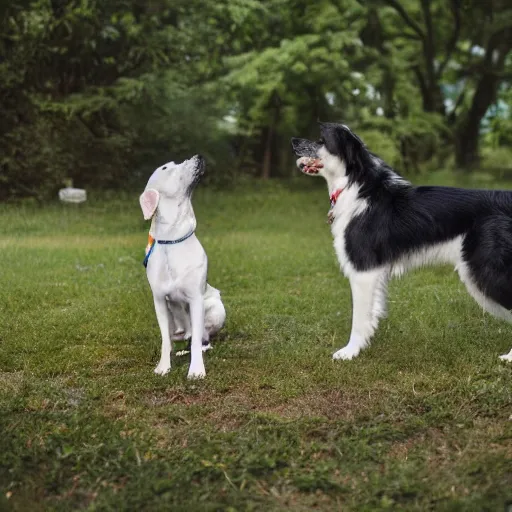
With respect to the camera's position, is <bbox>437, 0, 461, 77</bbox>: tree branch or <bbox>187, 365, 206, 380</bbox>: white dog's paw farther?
<bbox>437, 0, 461, 77</bbox>: tree branch

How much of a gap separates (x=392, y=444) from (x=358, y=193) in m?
2.00

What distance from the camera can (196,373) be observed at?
196 inches

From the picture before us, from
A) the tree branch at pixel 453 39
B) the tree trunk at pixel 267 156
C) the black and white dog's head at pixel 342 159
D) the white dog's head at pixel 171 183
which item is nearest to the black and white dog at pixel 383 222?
the black and white dog's head at pixel 342 159

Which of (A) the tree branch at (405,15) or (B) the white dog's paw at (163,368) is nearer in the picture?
(B) the white dog's paw at (163,368)

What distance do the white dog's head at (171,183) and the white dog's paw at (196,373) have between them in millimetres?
1037

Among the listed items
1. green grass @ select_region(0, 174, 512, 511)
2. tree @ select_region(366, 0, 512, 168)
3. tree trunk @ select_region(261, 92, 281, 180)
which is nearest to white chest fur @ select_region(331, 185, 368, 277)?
green grass @ select_region(0, 174, 512, 511)

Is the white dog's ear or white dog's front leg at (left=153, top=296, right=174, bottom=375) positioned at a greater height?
the white dog's ear

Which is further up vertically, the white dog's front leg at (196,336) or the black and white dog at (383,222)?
the black and white dog at (383,222)

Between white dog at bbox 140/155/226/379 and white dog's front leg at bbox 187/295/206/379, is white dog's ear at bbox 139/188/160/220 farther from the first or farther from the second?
white dog's front leg at bbox 187/295/206/379

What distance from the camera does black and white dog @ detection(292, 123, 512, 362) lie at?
5.16 metres

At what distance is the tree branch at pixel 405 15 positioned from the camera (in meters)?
17.8

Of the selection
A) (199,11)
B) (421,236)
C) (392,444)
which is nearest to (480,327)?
(421,236)

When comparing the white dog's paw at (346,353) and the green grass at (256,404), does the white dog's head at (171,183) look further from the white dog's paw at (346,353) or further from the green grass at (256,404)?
the white dog's paw at (346,353)

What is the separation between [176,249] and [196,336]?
583mm
